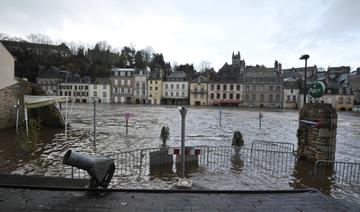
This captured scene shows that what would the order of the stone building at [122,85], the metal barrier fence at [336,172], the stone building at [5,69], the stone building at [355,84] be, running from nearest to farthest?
1. the metal barrier fence at [336,172]
2. the stone building at [5,69]
3. the stone building at [355,84]
4. the stone building at [122,85]

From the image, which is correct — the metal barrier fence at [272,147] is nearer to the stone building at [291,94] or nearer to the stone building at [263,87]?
the stone building at [263,87]

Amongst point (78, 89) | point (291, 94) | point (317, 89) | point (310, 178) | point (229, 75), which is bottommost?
point (310, 178)

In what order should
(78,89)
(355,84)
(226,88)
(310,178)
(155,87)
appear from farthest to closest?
(78,89) → (155,87) → (355,84) → (226,88) → (310,178)

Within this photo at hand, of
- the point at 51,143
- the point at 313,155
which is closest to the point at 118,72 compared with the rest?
the point at 51,143

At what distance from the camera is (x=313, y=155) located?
1032 centimetres

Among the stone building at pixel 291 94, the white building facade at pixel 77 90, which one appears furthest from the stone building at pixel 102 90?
the stone building at pixel 291 94

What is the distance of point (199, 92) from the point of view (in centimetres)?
7006

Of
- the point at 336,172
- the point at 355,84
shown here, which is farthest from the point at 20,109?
the point at 355,84

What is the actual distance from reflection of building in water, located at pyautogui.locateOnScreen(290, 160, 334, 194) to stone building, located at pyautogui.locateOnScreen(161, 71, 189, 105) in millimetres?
62280

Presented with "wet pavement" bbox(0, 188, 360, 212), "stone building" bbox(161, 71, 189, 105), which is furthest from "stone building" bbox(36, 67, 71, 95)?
"wet pavement" bbox(0, 188, 360, 212)

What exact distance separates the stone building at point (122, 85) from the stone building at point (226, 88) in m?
21.3

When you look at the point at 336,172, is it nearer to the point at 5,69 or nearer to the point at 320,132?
the point at 320,132

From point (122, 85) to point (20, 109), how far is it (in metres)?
54.6

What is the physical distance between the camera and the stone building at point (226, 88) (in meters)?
68.3
